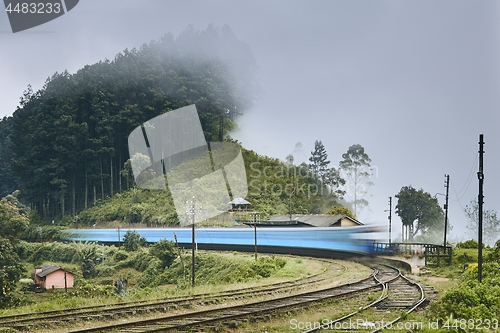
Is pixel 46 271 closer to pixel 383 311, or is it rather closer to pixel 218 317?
pixel 218 317

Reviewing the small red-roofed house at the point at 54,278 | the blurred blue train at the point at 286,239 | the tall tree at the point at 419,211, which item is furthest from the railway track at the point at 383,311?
the tall tree at the point at 419,211

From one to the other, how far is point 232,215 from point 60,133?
79.4 feet

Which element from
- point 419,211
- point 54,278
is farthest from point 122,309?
point 419,211

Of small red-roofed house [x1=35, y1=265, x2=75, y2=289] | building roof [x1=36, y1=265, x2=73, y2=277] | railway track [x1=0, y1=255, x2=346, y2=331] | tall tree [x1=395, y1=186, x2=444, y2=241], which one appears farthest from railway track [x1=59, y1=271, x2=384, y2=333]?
tall tree [x1=395, y1=186, x2=444, y2=241]

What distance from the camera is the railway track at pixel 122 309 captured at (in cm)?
1183

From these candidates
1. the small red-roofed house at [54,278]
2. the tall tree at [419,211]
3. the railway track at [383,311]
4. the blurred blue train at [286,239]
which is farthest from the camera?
the tall tree at [419,211]

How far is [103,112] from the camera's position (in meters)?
59.8

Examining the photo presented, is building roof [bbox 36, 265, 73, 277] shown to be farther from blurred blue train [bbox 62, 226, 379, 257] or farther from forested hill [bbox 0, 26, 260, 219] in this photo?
forested hill [bbox 0, 26, 260, 219]

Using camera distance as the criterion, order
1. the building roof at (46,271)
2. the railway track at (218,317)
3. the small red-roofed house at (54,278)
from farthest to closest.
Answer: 1. the building roof at (46,271)
2. the small red-roofed house at (54,278)
3. the railway track at (218,317)

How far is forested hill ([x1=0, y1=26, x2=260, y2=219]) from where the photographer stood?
59312 mm

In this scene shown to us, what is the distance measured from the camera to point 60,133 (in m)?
59.2

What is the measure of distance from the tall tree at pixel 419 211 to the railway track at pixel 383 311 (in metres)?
35.2

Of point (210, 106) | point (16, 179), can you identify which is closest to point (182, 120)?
point (210, 106)

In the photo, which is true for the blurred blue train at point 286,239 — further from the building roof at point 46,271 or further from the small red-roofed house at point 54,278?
the building roof at point 46,271
